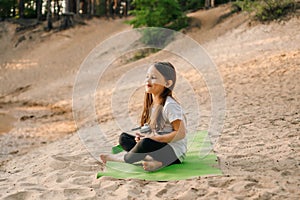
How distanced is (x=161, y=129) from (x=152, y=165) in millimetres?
377

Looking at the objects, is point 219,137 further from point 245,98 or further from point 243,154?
point 245,98

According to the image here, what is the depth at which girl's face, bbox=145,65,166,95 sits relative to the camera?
163 inches

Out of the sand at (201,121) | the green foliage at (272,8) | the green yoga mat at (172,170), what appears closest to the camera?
the sand at (201,121)

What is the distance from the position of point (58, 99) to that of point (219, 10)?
33.0 ft

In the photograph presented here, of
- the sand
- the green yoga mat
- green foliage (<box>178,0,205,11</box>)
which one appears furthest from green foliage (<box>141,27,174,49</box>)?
the green yoga mat

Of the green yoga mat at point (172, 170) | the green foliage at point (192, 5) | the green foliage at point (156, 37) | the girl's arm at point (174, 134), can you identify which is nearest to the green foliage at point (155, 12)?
the green foliage at point (156, 37)

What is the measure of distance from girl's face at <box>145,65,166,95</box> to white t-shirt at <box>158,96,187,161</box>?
13cm

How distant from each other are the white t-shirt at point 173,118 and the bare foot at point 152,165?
22 cm

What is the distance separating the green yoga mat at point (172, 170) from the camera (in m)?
3.91

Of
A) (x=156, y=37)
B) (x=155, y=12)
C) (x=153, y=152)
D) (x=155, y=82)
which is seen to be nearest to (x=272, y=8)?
(x=155, y=12)

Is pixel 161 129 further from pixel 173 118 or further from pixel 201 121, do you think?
pixel 201 121

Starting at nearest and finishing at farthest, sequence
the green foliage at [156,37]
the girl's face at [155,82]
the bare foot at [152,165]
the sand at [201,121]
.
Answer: the sand at [201,121]
the bare foot at [152,165]
the girl's face at [155,82]
the green foliage at [156,37]

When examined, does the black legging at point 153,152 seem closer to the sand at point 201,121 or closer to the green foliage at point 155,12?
the sand at point 201,121

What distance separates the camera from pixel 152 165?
4020 millimetres
